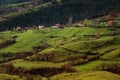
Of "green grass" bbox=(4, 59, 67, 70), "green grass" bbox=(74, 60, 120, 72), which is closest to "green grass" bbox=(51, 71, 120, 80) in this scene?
"green grass" bbox=(74, 60, 120, 72)

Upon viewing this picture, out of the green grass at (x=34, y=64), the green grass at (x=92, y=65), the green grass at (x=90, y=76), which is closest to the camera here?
the green grass at (x=90, y=76)

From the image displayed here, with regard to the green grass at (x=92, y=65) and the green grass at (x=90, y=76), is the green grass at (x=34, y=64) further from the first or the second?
the green grass at (x=90, y=76)

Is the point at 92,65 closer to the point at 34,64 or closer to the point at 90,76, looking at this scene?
the point at 90,76

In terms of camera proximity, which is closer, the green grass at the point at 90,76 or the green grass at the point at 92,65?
the green grass at the point at 90,76

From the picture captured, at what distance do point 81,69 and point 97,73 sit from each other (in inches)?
786

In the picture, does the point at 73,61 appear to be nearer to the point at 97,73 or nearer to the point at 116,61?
the point at 116,61

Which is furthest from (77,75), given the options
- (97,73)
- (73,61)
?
(73,61)

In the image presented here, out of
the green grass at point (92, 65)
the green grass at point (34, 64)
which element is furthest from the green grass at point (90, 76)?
the green grass at point (34, 64)

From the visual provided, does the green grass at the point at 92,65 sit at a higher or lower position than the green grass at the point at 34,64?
higher

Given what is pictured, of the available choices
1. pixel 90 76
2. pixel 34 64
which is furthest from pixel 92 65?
pixel 34 64

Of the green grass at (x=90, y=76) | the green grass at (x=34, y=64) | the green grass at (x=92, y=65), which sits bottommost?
the green grass at (x=34, y=64)

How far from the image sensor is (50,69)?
586 feet

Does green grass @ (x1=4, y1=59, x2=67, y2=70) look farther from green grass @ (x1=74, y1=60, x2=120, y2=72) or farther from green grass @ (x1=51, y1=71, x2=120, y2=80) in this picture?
green grass @ (x1=51, y1=71, x2=120, y2=80)

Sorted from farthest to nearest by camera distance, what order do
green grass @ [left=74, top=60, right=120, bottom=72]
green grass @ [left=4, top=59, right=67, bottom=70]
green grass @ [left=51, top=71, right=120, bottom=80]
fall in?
green grass @ [left=4, top=59, right=67, bottom=70], green grass @ [left=74, top=60, right=120, bottom=72], green grass @ [left=51, top=71, right=120, bottom=80]
